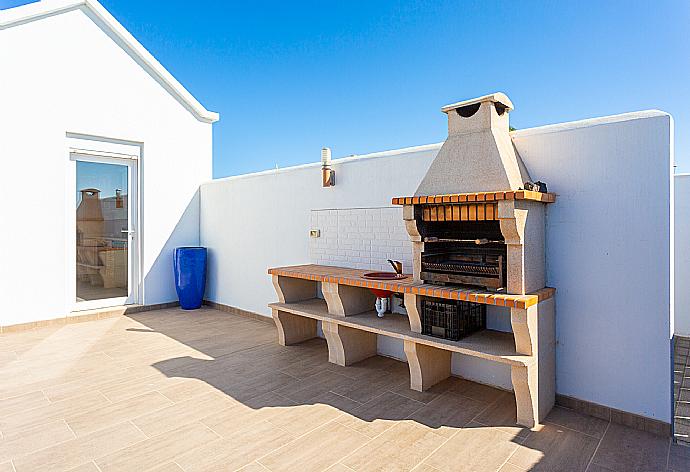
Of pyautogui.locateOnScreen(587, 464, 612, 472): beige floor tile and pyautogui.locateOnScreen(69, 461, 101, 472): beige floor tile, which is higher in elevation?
pyautogui.locateOnScreen(587, 464, 612, 472): beige floor tile

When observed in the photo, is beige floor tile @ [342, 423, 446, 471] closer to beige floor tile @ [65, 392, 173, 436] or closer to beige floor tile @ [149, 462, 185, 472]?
beige floor tile @ [149, 462, 185, 472]

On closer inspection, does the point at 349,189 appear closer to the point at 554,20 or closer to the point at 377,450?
the point at 377,450

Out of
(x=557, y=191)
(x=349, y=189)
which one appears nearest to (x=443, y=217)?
(x=557, y=191)

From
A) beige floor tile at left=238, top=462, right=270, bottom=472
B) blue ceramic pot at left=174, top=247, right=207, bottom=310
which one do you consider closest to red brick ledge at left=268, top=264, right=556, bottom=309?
beige floor tile at left=238, top=462, right=270, bottom=472

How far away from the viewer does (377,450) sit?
2.27 meters

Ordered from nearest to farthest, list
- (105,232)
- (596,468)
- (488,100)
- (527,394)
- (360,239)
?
(596,468) < (527,394) < (488,100) < (360,239) < (105,232)

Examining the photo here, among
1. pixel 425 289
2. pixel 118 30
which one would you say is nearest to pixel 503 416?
pixel 425 289

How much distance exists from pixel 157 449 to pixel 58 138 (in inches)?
185

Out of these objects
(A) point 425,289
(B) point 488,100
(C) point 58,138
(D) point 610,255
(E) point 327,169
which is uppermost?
(C) point 58,138

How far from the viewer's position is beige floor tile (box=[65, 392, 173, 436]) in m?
2.58

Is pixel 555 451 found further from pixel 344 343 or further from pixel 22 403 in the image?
pixel 22 403

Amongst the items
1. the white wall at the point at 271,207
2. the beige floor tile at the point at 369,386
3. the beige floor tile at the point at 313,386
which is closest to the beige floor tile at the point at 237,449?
the beige floor tile at the point at 313,386

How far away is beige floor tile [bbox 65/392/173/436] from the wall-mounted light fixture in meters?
2.57

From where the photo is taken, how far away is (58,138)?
17.3ft
